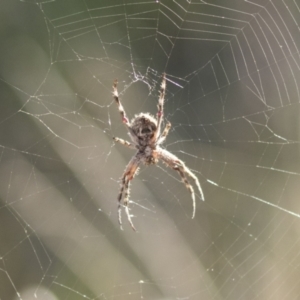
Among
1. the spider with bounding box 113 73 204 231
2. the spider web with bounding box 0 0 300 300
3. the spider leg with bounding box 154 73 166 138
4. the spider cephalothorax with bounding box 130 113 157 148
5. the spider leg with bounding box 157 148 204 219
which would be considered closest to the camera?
the spider leg with bounding box 154 73 166 138

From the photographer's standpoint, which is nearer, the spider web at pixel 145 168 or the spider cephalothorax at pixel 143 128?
the spider cephalothorax at pixel 143 128

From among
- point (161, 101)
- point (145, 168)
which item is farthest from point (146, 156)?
point (145, 168)

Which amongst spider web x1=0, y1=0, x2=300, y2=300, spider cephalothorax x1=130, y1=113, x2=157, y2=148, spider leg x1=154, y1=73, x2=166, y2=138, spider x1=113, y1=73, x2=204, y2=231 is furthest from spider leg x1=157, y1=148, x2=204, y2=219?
spider web x1=0, y1=0, x2=300, y2=300

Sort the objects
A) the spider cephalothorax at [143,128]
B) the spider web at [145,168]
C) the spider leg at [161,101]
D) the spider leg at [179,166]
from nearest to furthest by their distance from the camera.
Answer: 1. the spider leg at [161,101]
2. the spider cephalothorax at [143,128]
3. the spider leg at [179,166]
4. the spider web at [145,168]

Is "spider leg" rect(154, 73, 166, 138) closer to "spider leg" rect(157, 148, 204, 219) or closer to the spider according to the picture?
the spider

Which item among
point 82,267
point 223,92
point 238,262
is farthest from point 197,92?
point 82,267

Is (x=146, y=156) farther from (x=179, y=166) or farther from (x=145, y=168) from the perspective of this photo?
(x=145, y=168)

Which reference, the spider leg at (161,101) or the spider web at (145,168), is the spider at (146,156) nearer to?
the spider leg at (161,101)

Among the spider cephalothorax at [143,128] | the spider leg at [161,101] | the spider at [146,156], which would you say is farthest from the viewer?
the spider at [146,156]

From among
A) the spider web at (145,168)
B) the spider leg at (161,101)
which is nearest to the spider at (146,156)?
the spider leg at (161,101)

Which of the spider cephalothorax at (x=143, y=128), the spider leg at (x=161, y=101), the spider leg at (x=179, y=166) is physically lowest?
the spider leg at (x=179, y=166)
